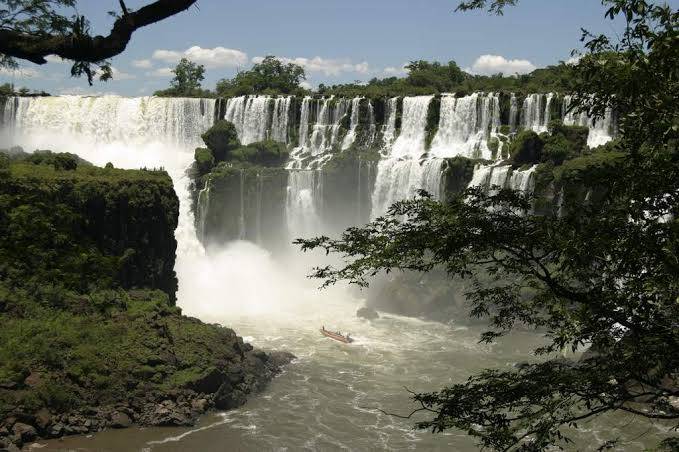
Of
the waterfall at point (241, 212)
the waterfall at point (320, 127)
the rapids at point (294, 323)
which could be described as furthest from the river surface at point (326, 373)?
the waterfall at point (320, 127)

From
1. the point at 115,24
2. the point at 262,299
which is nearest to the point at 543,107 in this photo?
the point at 262,299

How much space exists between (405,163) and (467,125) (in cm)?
587

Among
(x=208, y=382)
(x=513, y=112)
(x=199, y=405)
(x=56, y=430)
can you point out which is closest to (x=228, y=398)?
(x=208, y=382)

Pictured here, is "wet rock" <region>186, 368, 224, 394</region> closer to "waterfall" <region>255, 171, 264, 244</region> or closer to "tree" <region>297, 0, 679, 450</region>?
"tree" <region>297, 0, 679, 450</region>

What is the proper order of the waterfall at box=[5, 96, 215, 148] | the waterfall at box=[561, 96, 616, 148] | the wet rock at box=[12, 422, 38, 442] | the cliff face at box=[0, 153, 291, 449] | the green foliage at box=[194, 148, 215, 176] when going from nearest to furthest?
1. the wet rock at box=[12, 422, 38, 442]
2. the cliff face at box=[0, 153, 291, 449]
3. the waterfall at box=[561, 96, 616, 148]
4. the green foliage at box=[194, 148, 215, 176]
5. the waterfall at box=[5, 96, 215, 148]

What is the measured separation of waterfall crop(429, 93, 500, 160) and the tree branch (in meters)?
36.6

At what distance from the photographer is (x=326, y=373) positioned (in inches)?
1007

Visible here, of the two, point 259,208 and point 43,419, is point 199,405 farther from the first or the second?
point 259,208

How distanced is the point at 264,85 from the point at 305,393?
4796 cm

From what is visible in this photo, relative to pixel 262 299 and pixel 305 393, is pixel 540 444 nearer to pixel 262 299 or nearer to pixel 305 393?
pixel 305 393

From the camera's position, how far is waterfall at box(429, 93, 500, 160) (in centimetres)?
4212

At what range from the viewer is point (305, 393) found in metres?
23.6

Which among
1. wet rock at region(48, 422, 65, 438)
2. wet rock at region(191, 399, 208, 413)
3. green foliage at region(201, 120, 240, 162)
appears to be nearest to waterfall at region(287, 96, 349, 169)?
green foliage at region(201, 120, 240, 162)

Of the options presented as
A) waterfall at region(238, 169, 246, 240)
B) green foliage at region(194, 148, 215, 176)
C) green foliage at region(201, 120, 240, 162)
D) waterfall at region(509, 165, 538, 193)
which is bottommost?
waterfall at region(238, 169, 246, 240)
